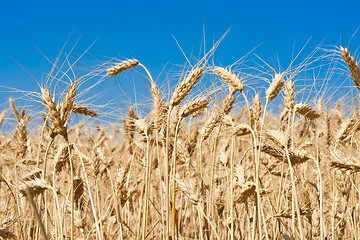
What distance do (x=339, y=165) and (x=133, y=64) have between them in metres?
1.47

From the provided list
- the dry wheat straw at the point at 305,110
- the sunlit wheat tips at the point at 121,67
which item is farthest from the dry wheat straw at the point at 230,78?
the sunlit wheat tips at the point at 121,67

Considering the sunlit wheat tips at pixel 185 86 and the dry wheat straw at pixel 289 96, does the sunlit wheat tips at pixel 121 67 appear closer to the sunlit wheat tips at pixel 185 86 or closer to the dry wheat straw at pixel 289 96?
the sunlit wheat tips at pixel 185 86

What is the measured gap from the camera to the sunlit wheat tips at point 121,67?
2498 millimetres


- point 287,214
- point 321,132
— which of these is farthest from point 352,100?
point 287,214

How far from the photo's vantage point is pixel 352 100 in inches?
116

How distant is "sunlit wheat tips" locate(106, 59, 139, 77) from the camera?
2.50 m

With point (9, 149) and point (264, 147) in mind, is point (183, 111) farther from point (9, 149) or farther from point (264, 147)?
point (9, 149)

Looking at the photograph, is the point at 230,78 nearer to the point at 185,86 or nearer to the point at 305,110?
the point at 185,86

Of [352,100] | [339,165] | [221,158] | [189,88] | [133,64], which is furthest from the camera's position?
[352,100]

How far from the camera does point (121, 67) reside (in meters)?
2.54

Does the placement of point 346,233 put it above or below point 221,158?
below

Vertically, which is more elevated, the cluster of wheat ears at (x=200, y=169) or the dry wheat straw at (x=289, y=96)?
the dry wheat straw at (x=289, y=96)

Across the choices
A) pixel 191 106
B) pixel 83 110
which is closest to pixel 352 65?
pixel 191 106

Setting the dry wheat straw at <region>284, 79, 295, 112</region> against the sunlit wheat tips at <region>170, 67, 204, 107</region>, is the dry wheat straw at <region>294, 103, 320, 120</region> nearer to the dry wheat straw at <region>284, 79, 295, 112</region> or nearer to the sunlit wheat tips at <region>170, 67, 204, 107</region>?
the dry wheat straw at <region>284, 79, 295, 112</region>
